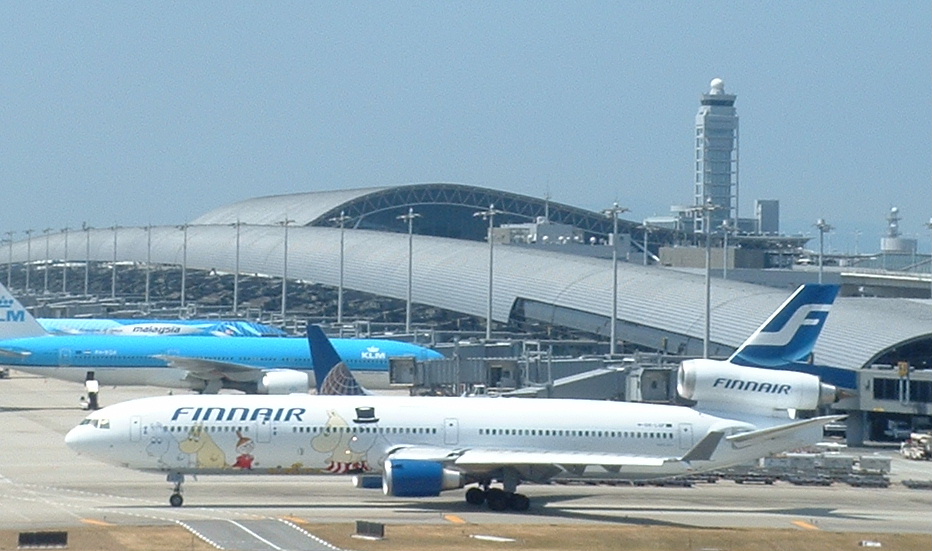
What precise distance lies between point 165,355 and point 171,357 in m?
0.53

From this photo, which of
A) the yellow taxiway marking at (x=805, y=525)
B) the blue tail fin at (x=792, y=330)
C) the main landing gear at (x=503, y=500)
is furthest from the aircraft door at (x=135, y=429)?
the yellow taxiway marking at (x=805, y=525)

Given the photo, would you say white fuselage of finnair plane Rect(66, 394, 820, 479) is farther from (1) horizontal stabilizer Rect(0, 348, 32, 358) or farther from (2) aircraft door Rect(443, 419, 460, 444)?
(1) horizontal stabilizer Rect(0, 348, 32, 358)

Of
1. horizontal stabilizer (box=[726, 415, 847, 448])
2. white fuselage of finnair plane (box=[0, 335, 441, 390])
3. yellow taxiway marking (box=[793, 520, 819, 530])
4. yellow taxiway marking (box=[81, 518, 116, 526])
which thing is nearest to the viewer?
yellow taxiway marking (box=[81, 518, 116, 526])

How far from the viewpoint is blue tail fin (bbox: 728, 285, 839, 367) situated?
53.0 meters

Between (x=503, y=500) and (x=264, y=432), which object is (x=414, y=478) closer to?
(x=503, y=500)

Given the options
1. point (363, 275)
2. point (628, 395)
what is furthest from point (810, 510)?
point (363, 275)

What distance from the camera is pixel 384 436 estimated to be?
1937 inches

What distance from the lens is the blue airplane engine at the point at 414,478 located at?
156ft

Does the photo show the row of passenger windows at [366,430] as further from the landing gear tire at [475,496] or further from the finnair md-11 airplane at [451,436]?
the landing gear tire at [475,496]

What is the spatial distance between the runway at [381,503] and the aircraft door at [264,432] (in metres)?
2.10

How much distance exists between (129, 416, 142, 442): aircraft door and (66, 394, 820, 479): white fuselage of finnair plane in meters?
0.03

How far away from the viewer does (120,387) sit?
3930 inches

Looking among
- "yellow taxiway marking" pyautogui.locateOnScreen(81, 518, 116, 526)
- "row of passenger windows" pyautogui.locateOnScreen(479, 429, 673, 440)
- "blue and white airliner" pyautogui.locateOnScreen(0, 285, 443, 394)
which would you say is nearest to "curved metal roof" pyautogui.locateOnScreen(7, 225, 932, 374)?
"blue and white airliner" pyautogui.locateOnScreen(0, 285, 443, 394)

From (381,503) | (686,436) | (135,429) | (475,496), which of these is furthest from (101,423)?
(686,436)
